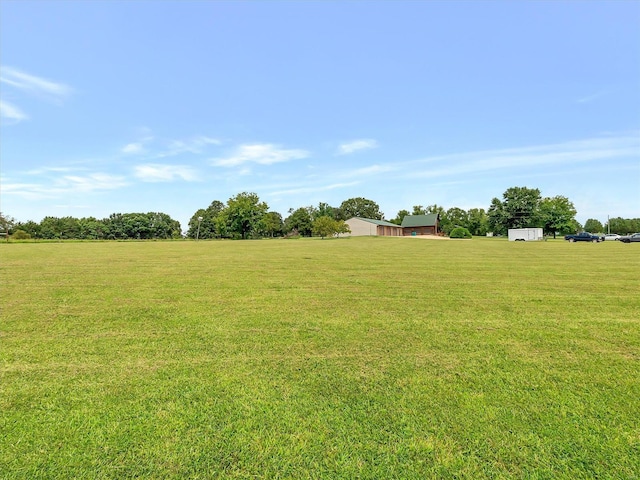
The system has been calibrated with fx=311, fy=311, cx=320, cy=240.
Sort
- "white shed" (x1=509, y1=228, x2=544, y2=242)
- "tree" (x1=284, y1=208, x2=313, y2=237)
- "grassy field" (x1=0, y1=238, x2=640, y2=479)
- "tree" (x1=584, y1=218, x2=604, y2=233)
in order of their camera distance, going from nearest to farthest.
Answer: "grassy field" (x1=0, y1=238, x2=640, y2=479), "white shed" (x1=509, y1=228, x2=544, y2=242), "tree" (x1=284, y1=208, x2=313, y2=237), "tree" (x1=584, y1=218, x2=604, y2=233)

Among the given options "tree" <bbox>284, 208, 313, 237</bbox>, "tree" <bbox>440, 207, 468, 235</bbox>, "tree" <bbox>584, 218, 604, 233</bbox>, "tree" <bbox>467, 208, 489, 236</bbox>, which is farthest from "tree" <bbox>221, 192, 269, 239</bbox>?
"tree" <bbox>584, 218, 604, 233</bbox>

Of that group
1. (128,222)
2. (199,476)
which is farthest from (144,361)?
(128,222)

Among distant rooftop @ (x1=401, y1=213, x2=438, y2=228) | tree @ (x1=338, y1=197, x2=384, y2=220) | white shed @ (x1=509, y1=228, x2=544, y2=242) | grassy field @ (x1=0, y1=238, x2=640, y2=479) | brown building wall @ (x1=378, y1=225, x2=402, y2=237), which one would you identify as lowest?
grassy field @ (x1=0, y1=238, x2=640, y2=479)

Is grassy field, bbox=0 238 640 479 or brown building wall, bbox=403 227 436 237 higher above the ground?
brown building wall, bbox=403 227 436 237

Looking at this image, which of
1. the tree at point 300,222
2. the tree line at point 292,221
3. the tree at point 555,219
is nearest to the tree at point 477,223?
the tree line at point 292,221

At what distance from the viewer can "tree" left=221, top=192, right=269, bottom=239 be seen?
67.5 m

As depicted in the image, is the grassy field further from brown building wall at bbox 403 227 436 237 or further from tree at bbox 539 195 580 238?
brown building wall at bbox 403 227 436 237

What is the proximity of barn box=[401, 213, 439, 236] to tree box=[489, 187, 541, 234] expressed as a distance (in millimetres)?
13246

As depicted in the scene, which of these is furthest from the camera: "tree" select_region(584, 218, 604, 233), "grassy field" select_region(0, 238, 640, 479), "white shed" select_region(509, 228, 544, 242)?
"tree" select_region(584, 218, 604, 233)

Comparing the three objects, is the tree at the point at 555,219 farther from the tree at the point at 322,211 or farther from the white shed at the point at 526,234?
the tree at the point at 322,211

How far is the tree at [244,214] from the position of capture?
67.5 meters

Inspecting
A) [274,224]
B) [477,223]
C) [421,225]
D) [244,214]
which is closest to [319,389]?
Answer: [244,214]

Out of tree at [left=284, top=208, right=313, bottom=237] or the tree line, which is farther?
tree at [left=284, top=208, right=313, bottom=237]

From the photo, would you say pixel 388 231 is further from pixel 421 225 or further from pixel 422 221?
pixel 422 221
